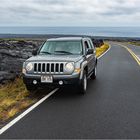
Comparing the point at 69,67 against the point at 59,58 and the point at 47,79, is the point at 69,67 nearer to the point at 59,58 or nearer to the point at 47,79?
the point at 59,58

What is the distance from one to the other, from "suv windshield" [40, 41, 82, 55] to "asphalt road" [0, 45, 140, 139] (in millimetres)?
1382

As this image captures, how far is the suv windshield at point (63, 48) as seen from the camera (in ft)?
38.5

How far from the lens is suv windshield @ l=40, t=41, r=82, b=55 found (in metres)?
11.7

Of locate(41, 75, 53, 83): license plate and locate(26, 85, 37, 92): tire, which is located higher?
locate(41, 75, 53, 83): license plate

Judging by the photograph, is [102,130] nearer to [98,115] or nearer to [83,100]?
[98,115]

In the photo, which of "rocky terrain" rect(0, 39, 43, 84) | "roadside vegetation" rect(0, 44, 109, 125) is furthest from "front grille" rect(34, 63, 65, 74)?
"rocky terrain" rect(0, 39, 43, 84)

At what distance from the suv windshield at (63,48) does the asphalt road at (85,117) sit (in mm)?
1382

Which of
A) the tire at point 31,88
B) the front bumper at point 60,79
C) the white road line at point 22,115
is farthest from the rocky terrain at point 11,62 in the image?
the white road line at point 22,115

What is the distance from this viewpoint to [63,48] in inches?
469

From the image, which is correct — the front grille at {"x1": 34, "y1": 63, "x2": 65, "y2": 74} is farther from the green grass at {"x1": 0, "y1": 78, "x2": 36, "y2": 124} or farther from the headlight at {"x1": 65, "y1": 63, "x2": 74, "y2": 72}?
the green grass at {"x1": 0, "y1": 78, "x2": 36, "y2": 124}

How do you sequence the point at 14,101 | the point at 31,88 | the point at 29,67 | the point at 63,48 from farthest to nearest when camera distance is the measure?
the point at 63,48
the point at 31,88
the point at 29,67
the point at 14,101

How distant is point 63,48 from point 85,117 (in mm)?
4432

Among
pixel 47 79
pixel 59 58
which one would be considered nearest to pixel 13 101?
pixel 47 79

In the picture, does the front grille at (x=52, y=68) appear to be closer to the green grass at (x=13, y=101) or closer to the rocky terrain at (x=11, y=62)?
the green grass at (x=13, y=101)
